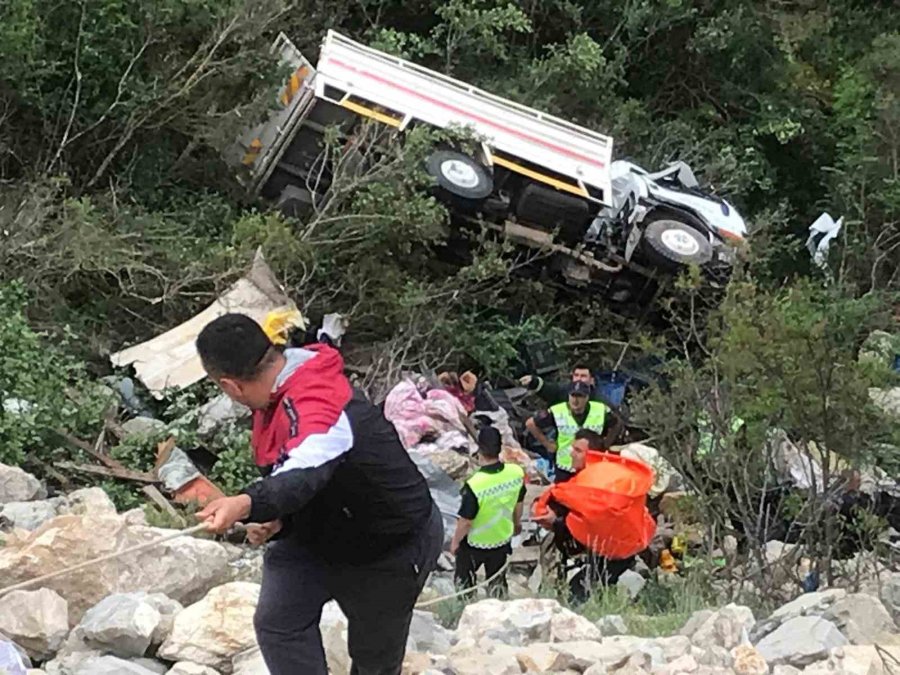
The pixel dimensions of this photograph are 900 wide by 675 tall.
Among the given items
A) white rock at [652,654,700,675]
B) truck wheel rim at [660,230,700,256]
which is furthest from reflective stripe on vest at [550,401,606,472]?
white rock at [652,654,700,675]

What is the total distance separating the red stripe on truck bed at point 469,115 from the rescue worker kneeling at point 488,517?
200 inches

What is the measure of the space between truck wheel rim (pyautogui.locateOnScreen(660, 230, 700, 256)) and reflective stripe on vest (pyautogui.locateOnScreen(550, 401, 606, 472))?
10.8 ft

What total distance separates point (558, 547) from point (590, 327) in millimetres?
5684

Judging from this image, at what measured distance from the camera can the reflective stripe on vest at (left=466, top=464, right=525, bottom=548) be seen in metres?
6.46

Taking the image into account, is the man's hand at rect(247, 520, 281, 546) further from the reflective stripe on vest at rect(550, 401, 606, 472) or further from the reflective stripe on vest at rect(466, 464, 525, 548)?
the reflective stripe on vest at rect(550, 401, 606, 472)

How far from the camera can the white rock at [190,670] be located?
164 inches

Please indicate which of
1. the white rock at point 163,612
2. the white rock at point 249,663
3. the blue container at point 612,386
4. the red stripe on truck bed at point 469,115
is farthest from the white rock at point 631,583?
the red stripe on truck bed at point 469,115

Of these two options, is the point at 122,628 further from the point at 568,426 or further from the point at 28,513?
the point at 568,426

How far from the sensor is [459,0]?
46.4ft

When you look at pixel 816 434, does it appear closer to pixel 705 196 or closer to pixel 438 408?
pixel 438 408

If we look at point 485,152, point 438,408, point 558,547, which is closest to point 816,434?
point 558,547

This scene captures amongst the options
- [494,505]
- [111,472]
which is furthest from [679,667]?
[111,472]

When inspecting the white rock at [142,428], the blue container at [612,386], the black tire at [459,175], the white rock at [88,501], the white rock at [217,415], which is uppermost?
the black tire at [459,175]

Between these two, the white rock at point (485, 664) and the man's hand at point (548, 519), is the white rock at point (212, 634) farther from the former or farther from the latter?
the man's hand at point (548, 519)
